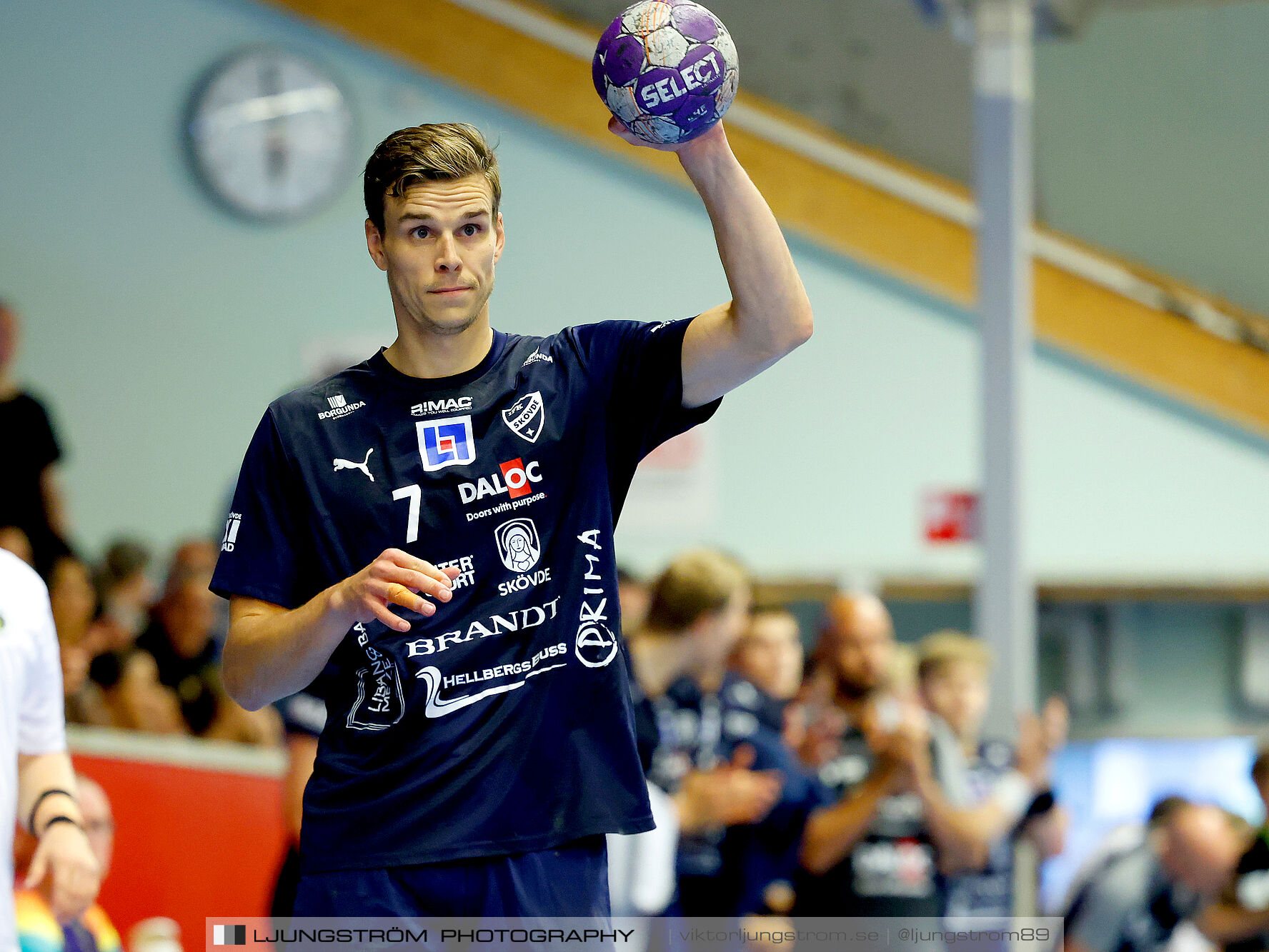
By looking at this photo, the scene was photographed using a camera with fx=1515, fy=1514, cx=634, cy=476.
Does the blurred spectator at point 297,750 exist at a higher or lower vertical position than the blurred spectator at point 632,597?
lower

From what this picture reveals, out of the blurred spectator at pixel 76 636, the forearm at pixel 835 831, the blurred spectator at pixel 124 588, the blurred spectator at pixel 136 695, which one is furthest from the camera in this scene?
the blurred spectator at pixel 124 588

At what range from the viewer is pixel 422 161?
2.13 metres

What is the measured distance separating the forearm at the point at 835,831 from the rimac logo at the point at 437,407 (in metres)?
2.78

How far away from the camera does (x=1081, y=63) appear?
7633 mm

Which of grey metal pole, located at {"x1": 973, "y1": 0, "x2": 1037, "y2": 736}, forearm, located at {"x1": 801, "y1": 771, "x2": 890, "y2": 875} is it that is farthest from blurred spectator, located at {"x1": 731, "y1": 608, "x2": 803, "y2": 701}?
grey metal pole, located at {"x1": 973, "y1": 0, "x2": 1037, "y2": 736}

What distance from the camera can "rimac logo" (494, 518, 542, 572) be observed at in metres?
2.13

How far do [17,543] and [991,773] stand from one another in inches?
148

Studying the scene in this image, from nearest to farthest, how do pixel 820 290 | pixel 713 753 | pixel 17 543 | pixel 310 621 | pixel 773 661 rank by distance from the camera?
pixel 310 621 → pixel 713 753 → pixel 773 661 → pixel 17 543 → pixel 820 290

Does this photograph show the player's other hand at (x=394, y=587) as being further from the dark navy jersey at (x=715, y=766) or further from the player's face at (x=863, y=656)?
the player's face at (x=863, y=656)

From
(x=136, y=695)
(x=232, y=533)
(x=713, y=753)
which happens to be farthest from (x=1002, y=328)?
(x=232, y=533)

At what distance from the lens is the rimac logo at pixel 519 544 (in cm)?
213

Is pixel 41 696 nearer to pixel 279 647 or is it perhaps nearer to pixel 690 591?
pixel 279 647

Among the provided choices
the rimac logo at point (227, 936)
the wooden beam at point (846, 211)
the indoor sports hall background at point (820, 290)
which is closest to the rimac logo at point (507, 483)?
the rimac logo at point (227, 936)

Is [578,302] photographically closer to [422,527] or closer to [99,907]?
[99,907]
